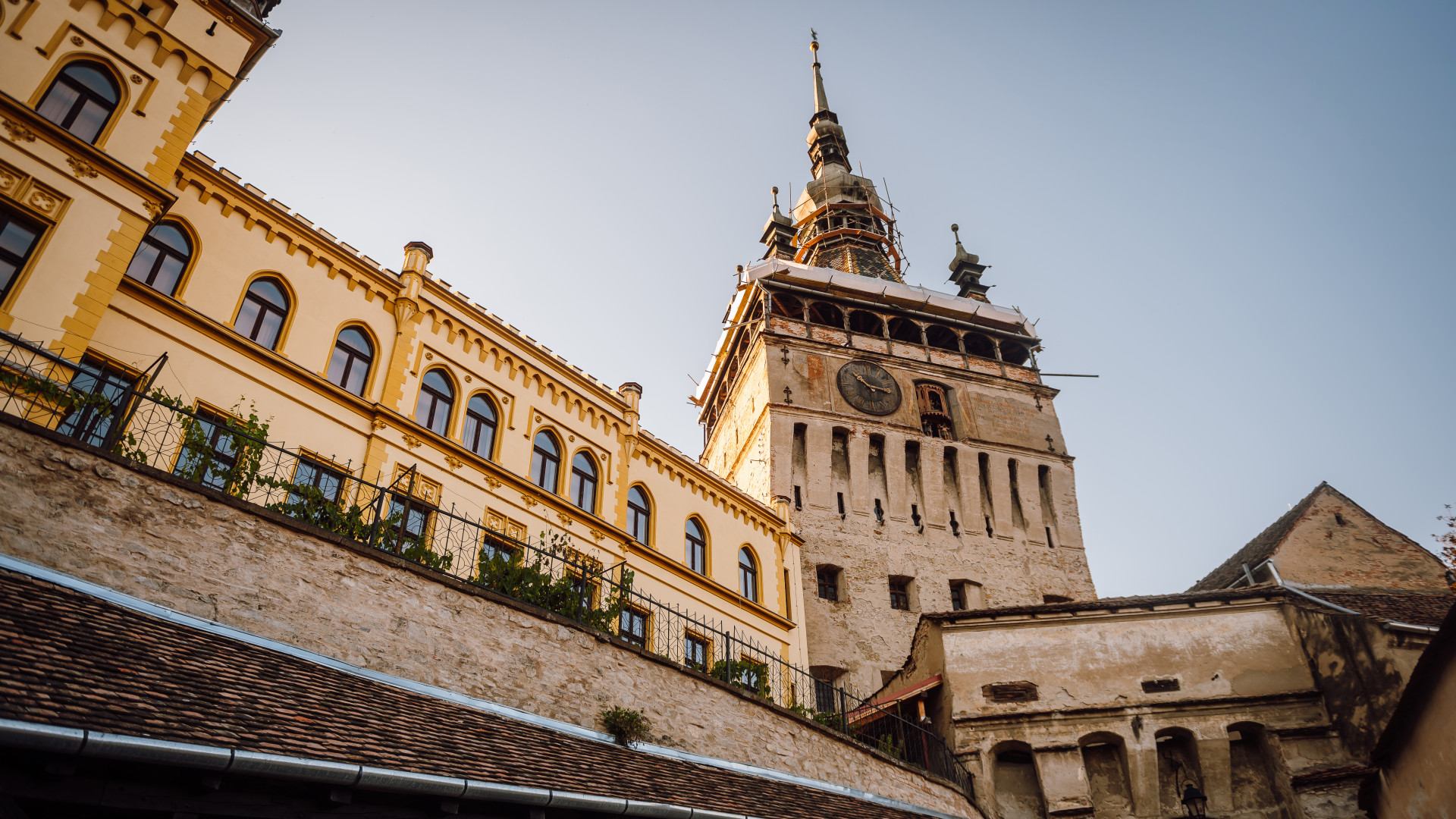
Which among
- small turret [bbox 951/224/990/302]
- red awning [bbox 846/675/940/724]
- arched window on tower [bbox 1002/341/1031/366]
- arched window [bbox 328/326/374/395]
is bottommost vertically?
red awning [bbox 846/675/940/724]

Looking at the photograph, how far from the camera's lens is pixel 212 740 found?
6840 mm

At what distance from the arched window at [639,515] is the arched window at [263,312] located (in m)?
8.59

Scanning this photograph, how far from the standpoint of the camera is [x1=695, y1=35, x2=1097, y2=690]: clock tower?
2889 cm

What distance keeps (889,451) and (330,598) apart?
928 inches

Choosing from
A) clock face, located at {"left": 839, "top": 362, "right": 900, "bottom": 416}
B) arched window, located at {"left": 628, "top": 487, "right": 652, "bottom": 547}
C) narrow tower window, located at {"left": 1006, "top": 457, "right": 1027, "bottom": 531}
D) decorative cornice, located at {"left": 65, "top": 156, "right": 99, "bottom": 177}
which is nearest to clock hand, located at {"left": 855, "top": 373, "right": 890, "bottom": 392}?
clock face, located at {"left": 839, "top": 362, "right": 900, "bottom": 416}

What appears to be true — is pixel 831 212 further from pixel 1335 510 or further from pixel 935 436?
pixel 1335 510

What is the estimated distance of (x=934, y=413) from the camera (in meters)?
33.4

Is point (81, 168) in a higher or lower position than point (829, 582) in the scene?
lower

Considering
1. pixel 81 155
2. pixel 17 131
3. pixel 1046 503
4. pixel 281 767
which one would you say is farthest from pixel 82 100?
pixel 1046 503

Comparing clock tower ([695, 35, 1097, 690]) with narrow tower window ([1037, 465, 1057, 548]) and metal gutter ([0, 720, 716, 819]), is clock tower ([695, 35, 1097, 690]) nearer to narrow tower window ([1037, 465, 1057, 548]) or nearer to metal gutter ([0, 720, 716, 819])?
narrow tower window ([1037, 465, 1057, 548])

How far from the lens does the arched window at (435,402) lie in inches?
739

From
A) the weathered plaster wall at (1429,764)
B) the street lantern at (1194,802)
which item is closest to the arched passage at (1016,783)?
the street lantern at (1194,802)

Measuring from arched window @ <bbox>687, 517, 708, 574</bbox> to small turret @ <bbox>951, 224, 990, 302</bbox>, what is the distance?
25496 millimetres

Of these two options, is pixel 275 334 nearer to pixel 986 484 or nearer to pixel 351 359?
pixel 351 359
